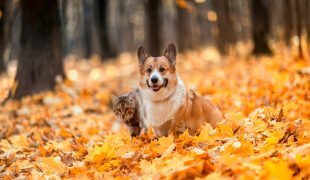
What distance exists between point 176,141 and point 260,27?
11967 mm

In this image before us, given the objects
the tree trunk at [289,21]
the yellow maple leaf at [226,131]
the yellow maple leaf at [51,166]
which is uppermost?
the tree trunk at [289,21]

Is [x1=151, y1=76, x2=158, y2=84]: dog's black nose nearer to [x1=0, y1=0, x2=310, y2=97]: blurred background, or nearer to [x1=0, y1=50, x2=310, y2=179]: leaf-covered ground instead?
[x1=0, y1=50, x2=310, y2=179]: leaf-covered ground

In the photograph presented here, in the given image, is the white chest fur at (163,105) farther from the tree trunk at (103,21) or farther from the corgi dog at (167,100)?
the tree trunk at (103,21)

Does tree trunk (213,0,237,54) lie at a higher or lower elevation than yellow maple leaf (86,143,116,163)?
higher

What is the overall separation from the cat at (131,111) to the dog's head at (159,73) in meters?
0.97

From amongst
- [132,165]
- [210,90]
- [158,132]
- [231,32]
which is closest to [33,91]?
[210,90]

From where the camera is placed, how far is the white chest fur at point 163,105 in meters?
6.10

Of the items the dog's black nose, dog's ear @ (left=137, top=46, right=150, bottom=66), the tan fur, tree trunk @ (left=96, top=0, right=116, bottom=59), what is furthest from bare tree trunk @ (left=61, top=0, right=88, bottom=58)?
the dog's black nose

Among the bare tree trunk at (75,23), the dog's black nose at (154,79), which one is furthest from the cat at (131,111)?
the bare tree trunk at (75,23)

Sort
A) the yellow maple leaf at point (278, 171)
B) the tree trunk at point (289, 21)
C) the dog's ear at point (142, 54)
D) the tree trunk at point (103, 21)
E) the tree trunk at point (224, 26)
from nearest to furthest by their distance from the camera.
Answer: the yellow maple leaf at point (278, 171)
the dog's ear at point (142, 54)
the tree trunk at point (289, 21)
the tree trunk at point (224, 26)
the tree trunk at point (103, 21)

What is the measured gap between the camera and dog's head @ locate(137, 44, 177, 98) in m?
5.87

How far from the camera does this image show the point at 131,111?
718 cm

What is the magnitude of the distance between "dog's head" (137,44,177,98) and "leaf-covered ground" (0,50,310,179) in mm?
714

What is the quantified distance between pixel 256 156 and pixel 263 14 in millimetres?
13320
